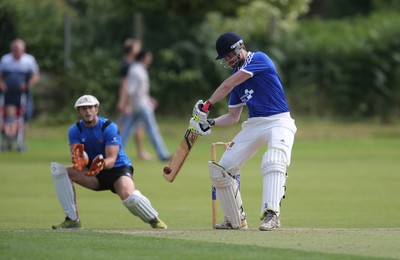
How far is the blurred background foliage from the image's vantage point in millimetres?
28047

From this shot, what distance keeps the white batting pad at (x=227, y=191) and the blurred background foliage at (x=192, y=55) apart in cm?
1677

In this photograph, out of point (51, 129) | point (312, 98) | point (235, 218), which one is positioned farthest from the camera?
point (312, 98)

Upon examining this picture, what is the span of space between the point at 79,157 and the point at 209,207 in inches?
145

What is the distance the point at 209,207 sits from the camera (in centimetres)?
1472

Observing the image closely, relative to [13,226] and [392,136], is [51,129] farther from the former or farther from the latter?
[13,226]

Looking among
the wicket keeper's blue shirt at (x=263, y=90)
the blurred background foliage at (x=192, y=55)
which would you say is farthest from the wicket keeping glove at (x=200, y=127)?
the blurred background foliage at (x=192, y=55)

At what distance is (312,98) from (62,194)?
18.7m

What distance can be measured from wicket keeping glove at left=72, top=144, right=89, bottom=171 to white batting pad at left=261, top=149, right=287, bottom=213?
2088 mm

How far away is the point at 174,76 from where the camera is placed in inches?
1120

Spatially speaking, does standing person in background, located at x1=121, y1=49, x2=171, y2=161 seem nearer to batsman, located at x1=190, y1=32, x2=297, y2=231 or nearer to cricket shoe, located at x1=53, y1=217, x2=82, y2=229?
cricket shoe, located at x1=53, y1=217, x2=82, y2=229

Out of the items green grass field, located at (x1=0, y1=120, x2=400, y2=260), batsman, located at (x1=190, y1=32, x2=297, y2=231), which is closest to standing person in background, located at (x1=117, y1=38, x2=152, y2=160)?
green grass field, located at (x1=0, y1=120, x2=400, y2=260)

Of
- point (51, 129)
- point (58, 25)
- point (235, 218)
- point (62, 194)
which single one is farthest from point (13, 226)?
point (58, 25)

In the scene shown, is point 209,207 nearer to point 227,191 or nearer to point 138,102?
point 227,191

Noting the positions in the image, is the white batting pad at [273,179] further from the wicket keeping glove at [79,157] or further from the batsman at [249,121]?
the wicket keeping glove at [79,157]
